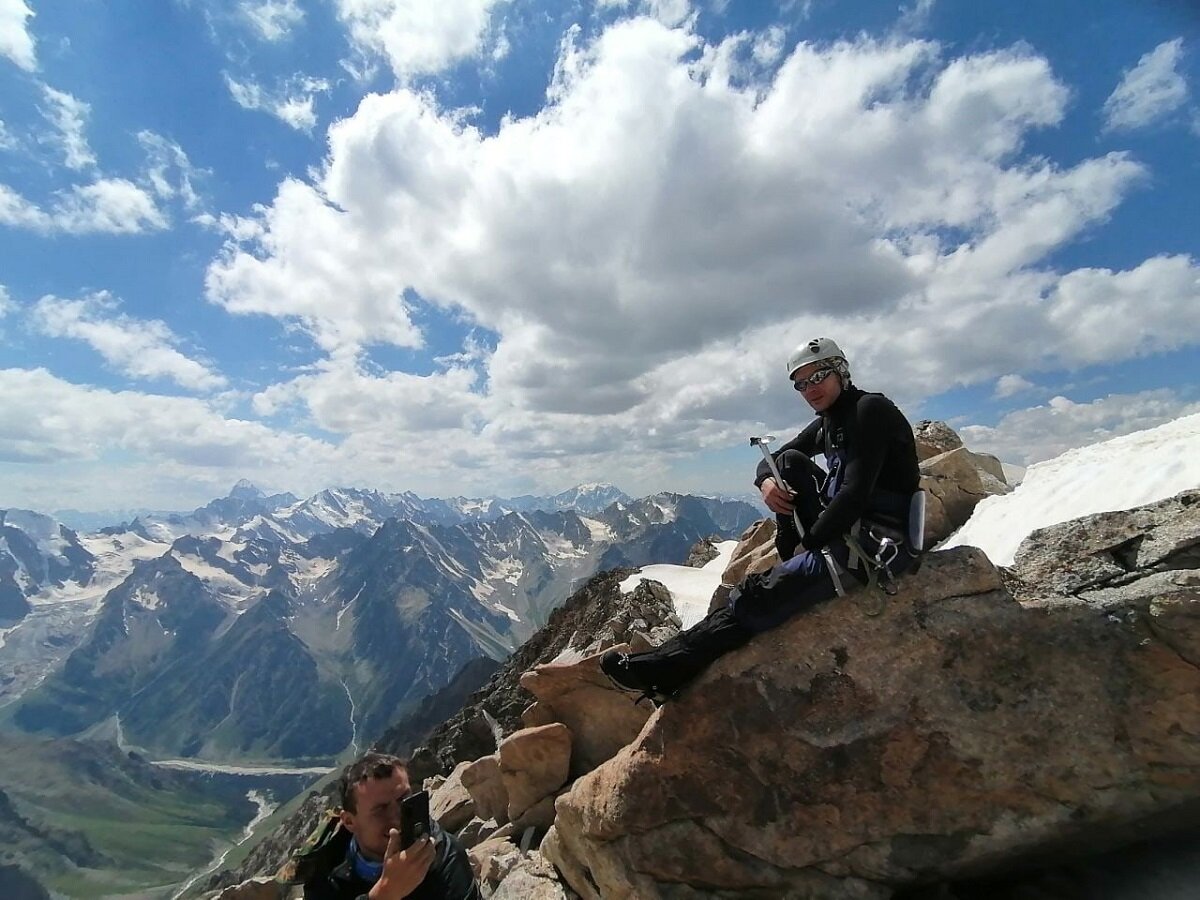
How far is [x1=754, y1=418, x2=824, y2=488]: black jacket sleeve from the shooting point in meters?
9.30

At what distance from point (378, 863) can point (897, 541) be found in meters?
7.01

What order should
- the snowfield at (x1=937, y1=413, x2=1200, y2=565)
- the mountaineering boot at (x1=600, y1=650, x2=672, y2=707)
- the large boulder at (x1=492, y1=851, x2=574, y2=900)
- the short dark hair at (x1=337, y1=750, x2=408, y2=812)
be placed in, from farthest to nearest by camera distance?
the snowfield at (x1=937, y1=413, x2=1200, y2=565) < the large boulder at (x1=492, y1=851, x2=574, y2=900) < the mountaineering boot at (x1=600, y1=650, x2=672, y2=707) < the short dark hair at (x1=337, y1=750, x2=408, y2=812)

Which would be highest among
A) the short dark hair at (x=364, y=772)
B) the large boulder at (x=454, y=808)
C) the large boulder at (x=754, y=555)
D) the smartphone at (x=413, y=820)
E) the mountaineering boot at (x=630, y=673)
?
the large boulder at (x=754, y=555)

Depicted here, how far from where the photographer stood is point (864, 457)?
7.82 metres

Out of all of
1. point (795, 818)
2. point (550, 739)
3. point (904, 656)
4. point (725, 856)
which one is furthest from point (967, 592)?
point (550, 739)

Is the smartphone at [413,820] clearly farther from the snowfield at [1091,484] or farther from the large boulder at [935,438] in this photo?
the large boulder at [935,438]

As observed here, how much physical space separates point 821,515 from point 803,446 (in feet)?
5.71

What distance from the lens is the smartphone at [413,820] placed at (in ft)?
19.4

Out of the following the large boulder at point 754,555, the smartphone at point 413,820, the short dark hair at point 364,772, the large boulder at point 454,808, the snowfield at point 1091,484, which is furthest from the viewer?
the large boulder at point 754,555

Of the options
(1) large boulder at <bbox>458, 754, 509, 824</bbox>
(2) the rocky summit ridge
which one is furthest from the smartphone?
(1) large boulder at <bbox>458, 754, 509, 824</bbox>

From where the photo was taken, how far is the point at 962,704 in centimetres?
804

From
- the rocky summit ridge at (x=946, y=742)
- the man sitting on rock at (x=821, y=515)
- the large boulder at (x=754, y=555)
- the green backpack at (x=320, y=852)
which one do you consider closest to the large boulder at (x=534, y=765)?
the rocky summit ridge at (x=946, y=742)

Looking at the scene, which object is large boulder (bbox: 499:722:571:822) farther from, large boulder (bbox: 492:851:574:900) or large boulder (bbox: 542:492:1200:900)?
large boulder (bbox: 542:492:1200:900)

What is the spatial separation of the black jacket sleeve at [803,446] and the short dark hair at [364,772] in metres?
5.81
